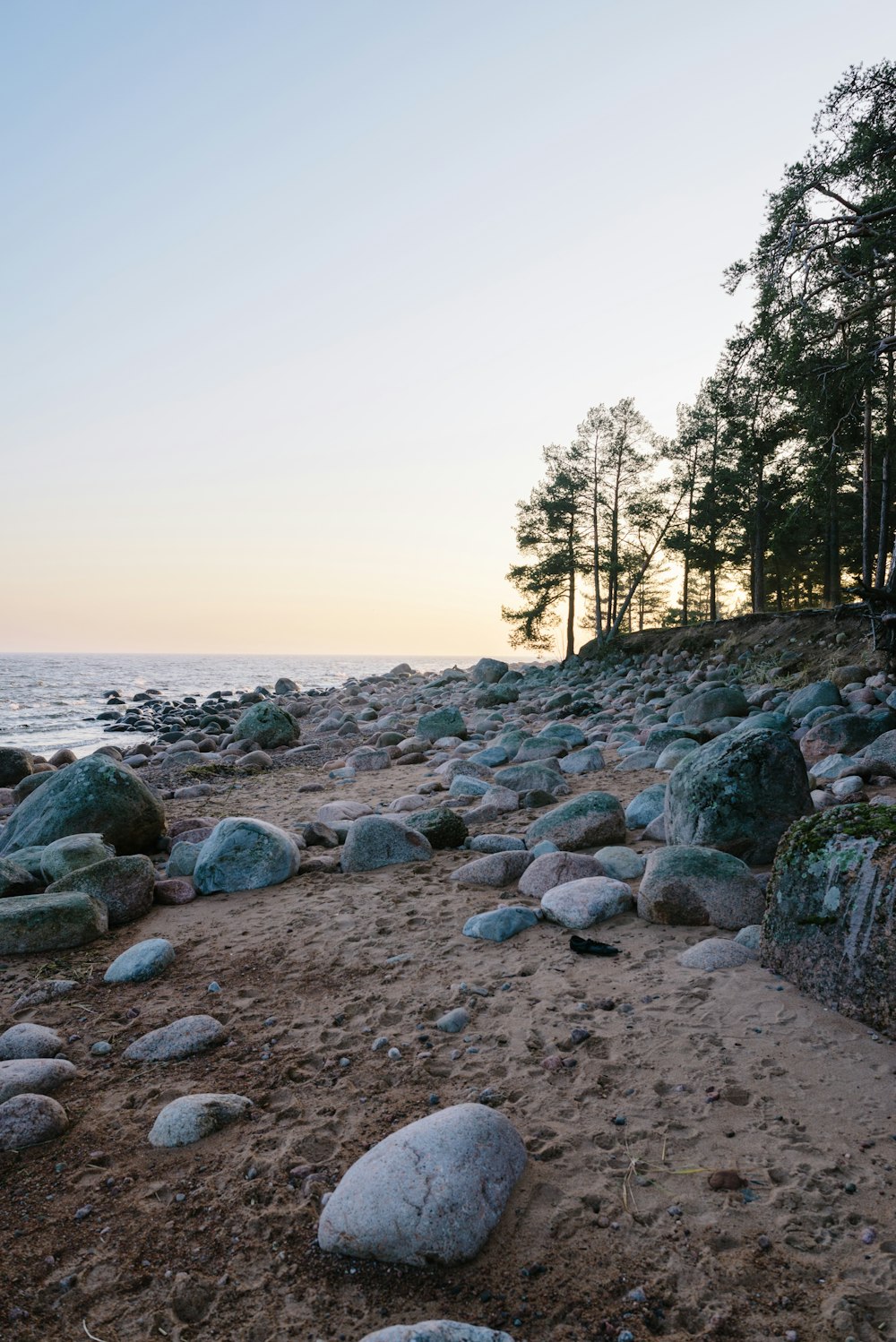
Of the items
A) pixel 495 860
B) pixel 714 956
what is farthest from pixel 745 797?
pixel 495 860

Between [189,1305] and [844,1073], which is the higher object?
[844,1073]

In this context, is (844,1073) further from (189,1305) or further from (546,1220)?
(189,1305)

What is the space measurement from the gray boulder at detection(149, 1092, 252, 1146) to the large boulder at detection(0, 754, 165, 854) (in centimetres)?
422

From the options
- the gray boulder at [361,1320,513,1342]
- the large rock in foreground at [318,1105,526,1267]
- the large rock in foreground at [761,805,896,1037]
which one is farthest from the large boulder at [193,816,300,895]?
the gray boulder at [361,1320,513,1342]

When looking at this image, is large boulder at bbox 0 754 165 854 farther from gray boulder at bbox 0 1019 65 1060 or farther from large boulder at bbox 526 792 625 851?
large boulder at bbox 526 792 625 851

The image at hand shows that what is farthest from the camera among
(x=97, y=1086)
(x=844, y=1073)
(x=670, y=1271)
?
(x=97, y=1086)

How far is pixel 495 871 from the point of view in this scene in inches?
203

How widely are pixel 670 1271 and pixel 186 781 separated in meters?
9.68

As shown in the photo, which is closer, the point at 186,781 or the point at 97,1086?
the point at 97,1086

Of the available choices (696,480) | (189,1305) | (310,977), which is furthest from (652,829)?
(696,480)

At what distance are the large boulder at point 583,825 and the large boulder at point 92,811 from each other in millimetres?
3664

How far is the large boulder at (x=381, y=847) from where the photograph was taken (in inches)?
226

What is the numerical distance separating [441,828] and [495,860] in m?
0.98

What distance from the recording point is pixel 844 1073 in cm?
267
